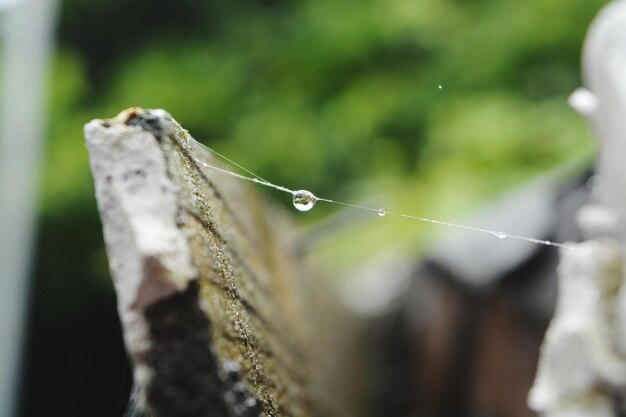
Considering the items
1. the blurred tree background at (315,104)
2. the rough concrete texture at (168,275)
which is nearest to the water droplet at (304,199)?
the rough concrete texture at (168,275)

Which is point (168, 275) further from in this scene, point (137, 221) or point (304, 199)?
point (304, 199)

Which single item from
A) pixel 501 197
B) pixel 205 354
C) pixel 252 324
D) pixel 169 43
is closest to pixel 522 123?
pixel 501 197

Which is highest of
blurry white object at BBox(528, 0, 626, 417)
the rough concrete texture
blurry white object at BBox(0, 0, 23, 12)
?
blurry white object at BBox(0, 0, 23, 12)

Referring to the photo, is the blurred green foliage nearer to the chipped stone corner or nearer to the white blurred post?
the white blurred post

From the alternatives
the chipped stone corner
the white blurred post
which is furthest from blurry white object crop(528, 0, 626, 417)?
the white blurred post

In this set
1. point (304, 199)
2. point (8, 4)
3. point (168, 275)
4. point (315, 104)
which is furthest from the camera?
point (8, 4)

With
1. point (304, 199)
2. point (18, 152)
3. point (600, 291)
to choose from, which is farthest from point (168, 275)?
point (18, 152)
